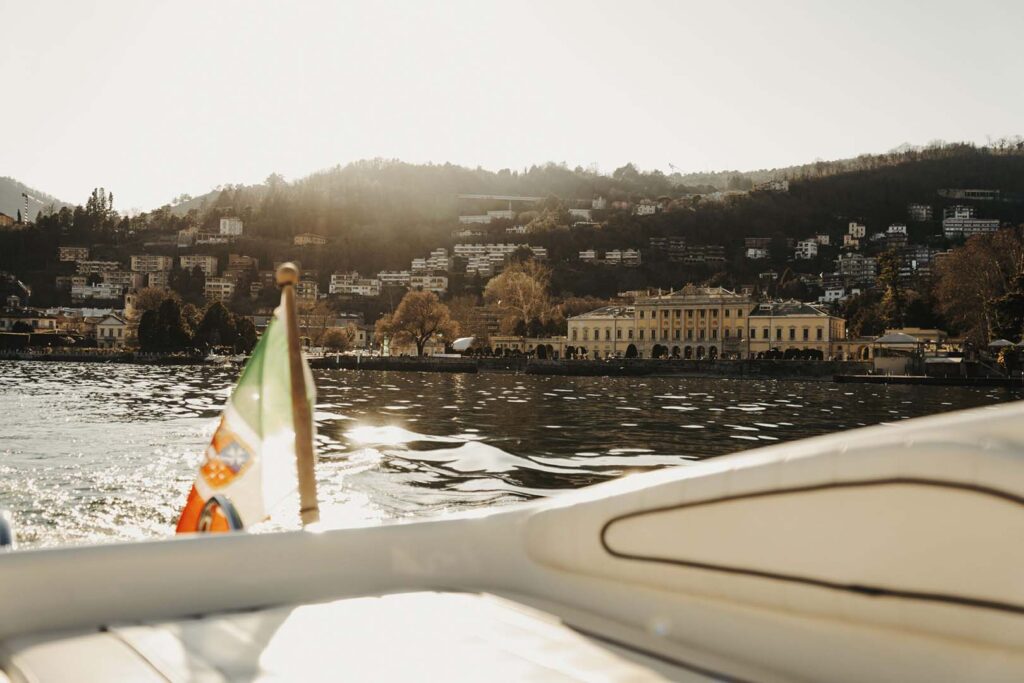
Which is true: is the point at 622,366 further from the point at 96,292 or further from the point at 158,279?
the point at 96,292

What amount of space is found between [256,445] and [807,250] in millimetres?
141841

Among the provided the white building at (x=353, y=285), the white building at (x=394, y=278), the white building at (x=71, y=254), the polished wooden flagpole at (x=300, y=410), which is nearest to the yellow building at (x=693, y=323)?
the white building at (x=353, y=285)

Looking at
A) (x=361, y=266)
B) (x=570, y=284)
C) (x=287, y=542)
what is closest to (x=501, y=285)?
(x=570, y=284)

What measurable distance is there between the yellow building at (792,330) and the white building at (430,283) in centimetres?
5509

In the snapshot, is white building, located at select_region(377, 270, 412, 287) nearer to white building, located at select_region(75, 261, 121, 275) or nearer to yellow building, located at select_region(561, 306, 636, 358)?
white building, located at select_region(75, 261, 121, 275)

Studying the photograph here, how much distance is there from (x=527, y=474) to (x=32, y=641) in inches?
381

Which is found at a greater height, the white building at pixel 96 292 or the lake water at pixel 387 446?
the white building at pixel 96 292

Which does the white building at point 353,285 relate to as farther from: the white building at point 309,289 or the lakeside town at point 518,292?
the white building at point 309,289

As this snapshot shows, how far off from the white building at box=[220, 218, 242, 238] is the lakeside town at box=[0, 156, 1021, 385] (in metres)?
0.35

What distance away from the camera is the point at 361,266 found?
14288 centimetres

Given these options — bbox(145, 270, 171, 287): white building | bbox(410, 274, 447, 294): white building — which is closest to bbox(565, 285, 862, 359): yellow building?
bbox(410, 274, 447, 294): white building

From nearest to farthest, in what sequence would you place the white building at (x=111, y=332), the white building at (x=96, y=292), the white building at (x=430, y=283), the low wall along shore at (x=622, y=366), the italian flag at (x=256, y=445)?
the italian flag at (x=256, y=445) → the low wall along shore at (x=622, y=366) → the white building at (x=111, y=332) → the white building at (x=430, y=283) → the white building at (x=96, y=292)

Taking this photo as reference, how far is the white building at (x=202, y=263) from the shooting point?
141 meters

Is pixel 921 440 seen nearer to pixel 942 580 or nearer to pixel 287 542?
pixel 942 580
